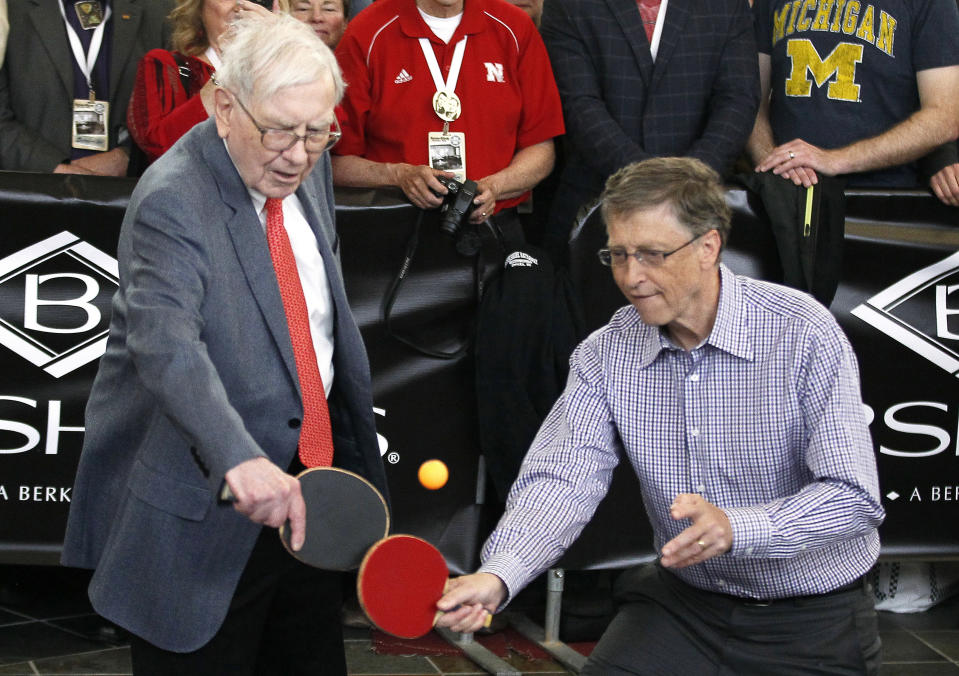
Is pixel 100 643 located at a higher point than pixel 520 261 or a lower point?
lower

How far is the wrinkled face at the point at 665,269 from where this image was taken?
2.99 m

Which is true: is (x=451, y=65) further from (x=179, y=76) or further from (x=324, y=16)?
(x=179, y=76)

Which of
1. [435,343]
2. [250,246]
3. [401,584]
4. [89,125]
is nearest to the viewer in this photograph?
[401,584]

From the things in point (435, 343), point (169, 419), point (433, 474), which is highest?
point (169, 419)

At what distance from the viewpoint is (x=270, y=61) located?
2.65m

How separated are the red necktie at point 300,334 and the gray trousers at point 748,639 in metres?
0.88

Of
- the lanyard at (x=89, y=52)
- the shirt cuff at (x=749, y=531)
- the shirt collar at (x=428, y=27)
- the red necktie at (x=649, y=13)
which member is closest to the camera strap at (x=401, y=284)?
the shirt collar at (x=428, y=27)

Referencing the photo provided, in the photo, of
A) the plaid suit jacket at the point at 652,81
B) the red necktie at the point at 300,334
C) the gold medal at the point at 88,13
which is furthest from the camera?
the gold medal at the point at 88,13

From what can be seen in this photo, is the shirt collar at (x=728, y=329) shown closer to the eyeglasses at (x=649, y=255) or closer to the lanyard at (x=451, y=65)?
the eyeglasses at (x=649, y=255)

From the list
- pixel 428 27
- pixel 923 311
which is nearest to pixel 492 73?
pixel 428 27

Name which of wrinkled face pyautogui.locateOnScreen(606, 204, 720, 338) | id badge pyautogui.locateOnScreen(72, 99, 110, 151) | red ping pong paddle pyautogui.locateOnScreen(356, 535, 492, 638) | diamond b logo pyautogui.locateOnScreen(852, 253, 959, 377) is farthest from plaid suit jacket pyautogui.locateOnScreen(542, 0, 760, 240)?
red ping pong paddle pyautogui.locateOnScreen(356, 535, 492, 638)

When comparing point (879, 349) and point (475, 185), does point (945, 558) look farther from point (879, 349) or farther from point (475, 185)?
point (475, 185)

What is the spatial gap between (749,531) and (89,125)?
3528mm

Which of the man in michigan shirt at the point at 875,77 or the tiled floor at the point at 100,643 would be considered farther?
the man in michigan shirt at the point at 875,77
